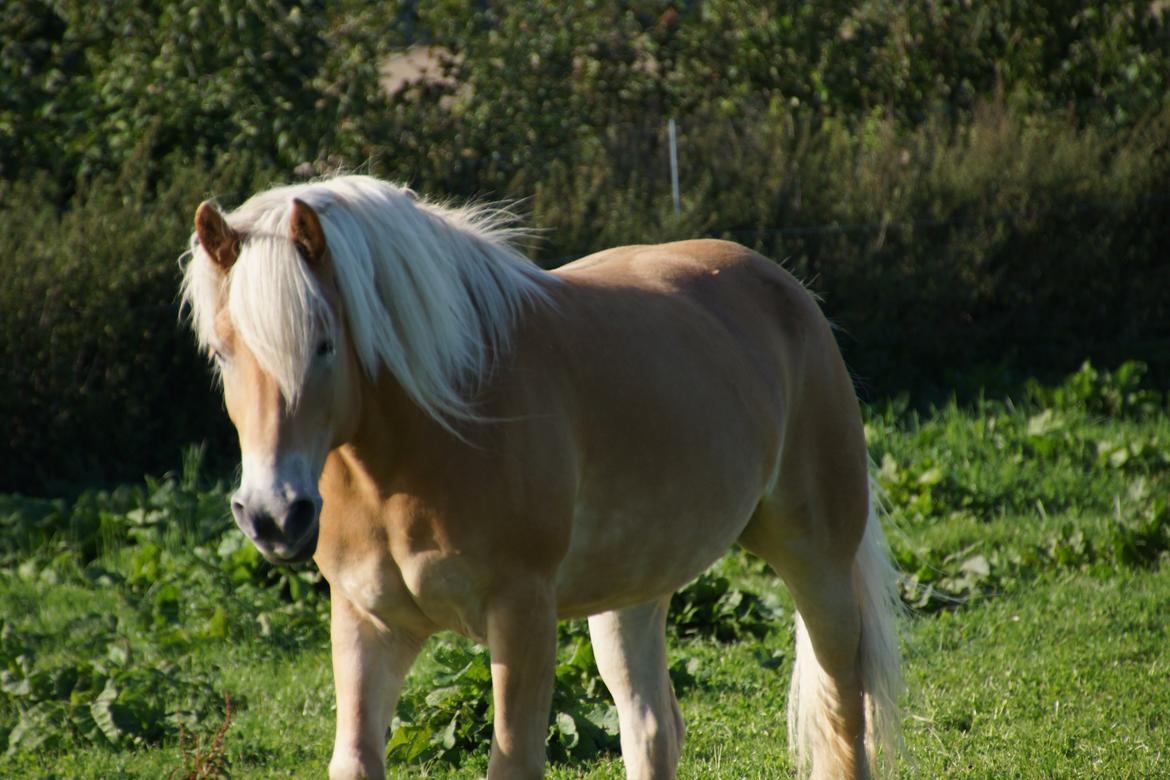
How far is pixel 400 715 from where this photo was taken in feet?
14.0

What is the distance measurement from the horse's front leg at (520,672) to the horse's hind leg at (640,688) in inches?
35.5

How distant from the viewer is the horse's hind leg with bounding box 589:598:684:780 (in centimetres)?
364

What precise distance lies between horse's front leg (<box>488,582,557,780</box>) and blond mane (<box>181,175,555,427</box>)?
0.41 meters

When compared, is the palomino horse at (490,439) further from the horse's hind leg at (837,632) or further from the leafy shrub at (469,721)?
the leafy shrub at (469,721)

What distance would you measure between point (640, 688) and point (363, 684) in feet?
3.54

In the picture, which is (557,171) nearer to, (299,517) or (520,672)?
(520,672)

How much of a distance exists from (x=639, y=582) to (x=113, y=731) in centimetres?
218

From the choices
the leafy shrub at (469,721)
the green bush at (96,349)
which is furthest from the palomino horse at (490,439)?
the green bush at (96,349)

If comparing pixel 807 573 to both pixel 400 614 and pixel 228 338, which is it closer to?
pixel 400 614

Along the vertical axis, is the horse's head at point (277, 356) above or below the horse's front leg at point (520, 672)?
above

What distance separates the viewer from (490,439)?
272cm

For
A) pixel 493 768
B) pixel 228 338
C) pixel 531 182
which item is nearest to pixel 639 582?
pixel 493 768

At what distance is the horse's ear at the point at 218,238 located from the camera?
245 centimetres

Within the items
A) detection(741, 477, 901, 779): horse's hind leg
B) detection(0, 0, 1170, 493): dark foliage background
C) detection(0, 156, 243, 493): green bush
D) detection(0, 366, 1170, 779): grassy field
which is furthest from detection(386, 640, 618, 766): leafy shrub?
detection(0, 0, 1170, 493): dark foliage background
